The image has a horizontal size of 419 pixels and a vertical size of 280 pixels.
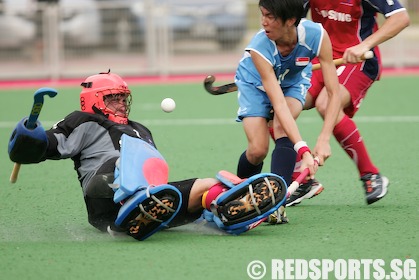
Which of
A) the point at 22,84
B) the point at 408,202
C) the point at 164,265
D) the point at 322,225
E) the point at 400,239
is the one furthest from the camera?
the point at 22,84

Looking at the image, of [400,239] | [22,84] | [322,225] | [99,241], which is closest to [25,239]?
[99,241]

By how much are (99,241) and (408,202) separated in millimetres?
1924

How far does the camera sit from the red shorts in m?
5.59

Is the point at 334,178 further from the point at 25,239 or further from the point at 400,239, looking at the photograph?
the point at 25,239

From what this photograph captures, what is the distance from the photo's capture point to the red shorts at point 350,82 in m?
5.59

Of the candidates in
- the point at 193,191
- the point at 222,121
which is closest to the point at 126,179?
the point at 193,191

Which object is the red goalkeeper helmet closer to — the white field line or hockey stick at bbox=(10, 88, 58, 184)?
hockey stick at bbox=(10, 88, 58, 184)

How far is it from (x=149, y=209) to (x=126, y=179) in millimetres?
185

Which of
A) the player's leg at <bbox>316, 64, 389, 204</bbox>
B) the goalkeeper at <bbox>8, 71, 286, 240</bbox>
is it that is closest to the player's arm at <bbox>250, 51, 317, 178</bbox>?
the goalkeeper at <bbox>8, 71, 286, 240</bbox>

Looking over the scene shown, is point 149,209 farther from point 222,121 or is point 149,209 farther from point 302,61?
point 222,121

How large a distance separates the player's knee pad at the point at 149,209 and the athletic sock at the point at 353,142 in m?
1.55

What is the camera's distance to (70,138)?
469cm

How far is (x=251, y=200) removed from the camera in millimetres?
4324

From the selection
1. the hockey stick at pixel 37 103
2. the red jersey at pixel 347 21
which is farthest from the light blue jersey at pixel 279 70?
the hockey stick at pixel 37 103
